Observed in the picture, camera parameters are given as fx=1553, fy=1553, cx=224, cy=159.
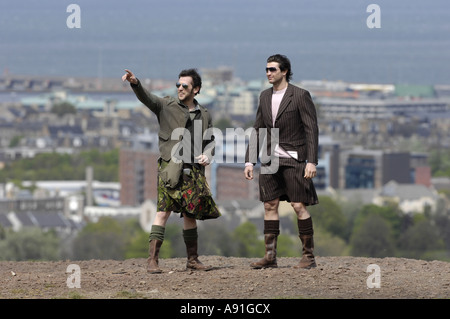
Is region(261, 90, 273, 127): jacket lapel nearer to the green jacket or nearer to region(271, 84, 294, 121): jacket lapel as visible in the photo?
region(271, 84, 294, 121): jacket lapel

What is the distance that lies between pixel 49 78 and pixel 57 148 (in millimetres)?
78748

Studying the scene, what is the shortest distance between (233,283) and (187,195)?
0.69 meters

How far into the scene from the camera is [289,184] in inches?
321

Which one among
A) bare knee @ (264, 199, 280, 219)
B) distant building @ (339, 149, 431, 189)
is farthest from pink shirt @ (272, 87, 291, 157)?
distant building @ (339, 149, 431, 189)

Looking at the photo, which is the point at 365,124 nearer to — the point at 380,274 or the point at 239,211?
the point at 239,211

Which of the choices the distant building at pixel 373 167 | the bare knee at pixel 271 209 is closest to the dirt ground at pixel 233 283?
the bare knee at pixel 271 209

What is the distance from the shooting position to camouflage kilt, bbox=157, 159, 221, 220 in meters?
8.07

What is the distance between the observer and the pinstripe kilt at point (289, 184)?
8.12 m

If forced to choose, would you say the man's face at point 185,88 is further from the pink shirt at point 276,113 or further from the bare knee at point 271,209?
the bare knee at point 271,209
